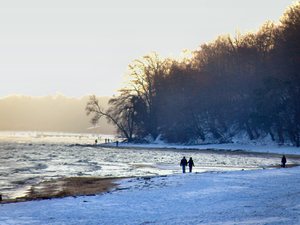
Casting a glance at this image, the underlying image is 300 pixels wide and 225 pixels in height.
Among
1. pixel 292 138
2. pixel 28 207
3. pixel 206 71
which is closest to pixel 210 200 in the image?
pixel 28 207

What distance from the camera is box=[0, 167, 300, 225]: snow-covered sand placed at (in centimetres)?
1733

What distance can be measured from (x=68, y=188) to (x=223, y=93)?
212ft

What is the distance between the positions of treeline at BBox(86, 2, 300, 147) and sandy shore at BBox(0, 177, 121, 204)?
4496 centimetres

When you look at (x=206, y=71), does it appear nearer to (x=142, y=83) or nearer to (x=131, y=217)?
(x=142, y=83)

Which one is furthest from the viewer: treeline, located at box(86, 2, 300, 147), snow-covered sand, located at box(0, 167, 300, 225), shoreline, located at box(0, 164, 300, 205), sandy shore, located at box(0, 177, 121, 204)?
treeline, located at box(86, 2, 300, 147)

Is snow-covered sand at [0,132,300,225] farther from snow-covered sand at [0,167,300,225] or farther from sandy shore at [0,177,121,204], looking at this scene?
sandy shore at [0,177,121,204]

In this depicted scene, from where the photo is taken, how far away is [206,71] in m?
95.9

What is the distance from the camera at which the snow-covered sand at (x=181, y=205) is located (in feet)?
56.9

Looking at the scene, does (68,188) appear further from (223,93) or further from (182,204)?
(223,93)

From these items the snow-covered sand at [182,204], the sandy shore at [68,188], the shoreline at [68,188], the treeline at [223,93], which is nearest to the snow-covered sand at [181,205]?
the snow-covered sand at [182,204]

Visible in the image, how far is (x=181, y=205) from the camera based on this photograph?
814 inches

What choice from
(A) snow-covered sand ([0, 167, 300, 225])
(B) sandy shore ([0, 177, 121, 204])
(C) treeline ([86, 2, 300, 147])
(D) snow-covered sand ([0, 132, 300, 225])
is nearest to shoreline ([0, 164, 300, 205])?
(B) sandy shore ([0, 177, 121, 204])

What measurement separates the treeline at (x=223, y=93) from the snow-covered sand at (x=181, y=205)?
45.5 m

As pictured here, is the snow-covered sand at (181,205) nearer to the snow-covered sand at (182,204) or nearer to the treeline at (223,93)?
the snow-covered sand at (182,204)
